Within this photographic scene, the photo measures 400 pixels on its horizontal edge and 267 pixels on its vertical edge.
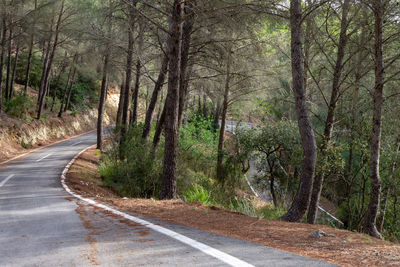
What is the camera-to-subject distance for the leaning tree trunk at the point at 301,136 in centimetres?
853

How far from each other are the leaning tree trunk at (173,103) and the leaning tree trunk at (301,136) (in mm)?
3207

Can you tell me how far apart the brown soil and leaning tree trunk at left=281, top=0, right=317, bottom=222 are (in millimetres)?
1603

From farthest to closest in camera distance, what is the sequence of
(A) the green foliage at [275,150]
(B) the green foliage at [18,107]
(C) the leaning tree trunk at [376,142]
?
(B) the green foliage at [18,107]
(A) the green foliage at [275,150]
(C) the leaning tree trunk at [376,142]

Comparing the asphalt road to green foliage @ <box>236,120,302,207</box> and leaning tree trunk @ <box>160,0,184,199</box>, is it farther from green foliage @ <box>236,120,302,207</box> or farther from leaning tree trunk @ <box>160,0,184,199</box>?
green foliage @ <box>236,120,302,207</box>

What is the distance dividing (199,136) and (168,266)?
2637 cm

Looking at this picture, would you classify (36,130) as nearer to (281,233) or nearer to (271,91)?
(271,91)

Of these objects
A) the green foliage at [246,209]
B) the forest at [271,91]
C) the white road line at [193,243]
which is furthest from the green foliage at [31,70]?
the white road line at [193,243]

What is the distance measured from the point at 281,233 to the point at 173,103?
5596 mm

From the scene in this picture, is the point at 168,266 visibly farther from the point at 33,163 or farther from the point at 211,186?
the point at 33,163

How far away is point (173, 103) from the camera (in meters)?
10.4

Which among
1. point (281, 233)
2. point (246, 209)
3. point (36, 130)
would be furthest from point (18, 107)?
point (281, 233)

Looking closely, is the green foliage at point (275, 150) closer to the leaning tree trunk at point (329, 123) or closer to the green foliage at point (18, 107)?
the leaning tree trunk at point (329, 123)

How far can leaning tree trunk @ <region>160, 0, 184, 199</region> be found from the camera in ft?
33.9

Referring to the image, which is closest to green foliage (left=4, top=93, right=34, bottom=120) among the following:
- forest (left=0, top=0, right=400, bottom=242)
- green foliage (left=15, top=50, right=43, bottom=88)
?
forest (left=0, top=0, right=400, bottom=242)
